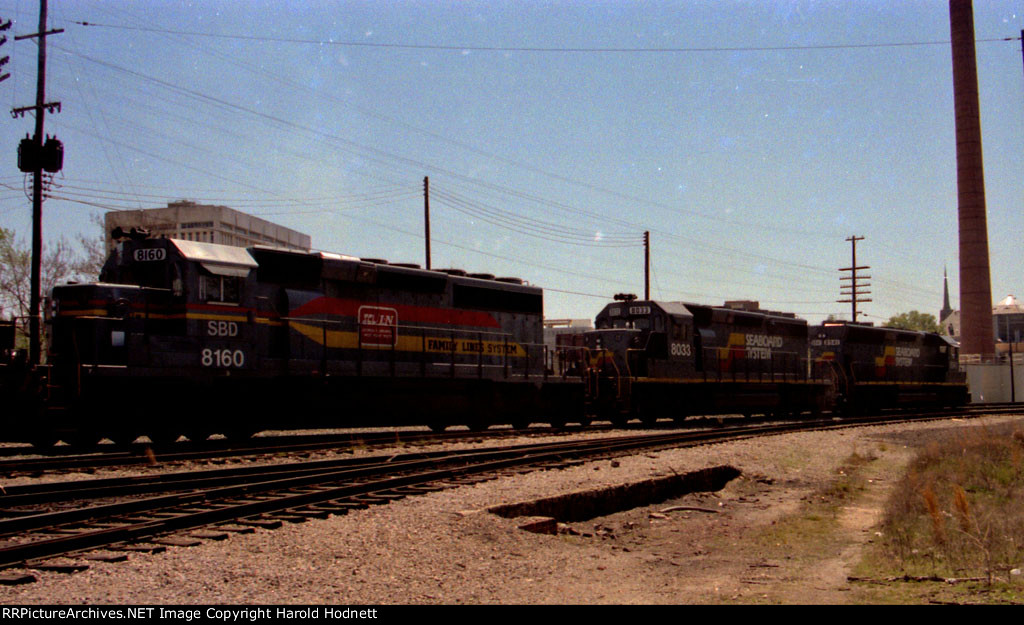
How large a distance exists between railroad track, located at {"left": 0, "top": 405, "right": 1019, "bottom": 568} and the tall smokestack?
166ft

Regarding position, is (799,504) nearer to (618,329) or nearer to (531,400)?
(531,400)

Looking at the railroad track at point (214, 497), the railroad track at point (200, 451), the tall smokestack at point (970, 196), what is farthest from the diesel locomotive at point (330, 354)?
A: the tall smokestack at point (970, 196)

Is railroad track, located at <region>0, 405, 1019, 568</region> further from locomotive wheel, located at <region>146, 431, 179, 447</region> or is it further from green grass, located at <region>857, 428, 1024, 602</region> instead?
green grass, located at <region>857, 428, 1024, 602</region>

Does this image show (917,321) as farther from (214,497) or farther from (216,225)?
(214,497)

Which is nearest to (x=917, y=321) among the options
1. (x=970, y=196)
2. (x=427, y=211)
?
(x=970, y=196)

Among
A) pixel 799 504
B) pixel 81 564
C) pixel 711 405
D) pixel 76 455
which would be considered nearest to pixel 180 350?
pixel 76 455

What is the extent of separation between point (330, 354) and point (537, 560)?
393 inches

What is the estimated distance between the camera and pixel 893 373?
32.4 m

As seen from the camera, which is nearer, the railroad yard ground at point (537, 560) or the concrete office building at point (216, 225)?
the railroad yard ground at point (537, 560)

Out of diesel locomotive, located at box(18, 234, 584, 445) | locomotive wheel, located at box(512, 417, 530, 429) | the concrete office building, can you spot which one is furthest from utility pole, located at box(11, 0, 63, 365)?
the concrete office building

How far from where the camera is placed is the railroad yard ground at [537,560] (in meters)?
5.32

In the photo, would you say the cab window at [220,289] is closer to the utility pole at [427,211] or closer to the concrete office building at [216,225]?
the utility pole at [427,211]

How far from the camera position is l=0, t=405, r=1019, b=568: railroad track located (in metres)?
6.36

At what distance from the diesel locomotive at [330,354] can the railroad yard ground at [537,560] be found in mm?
5909
